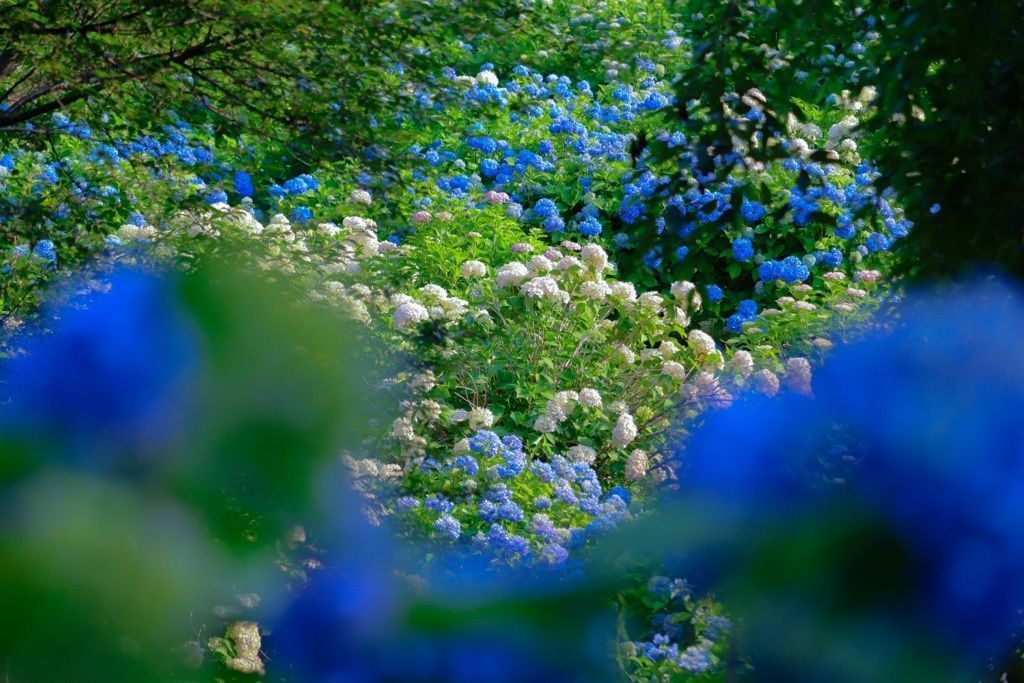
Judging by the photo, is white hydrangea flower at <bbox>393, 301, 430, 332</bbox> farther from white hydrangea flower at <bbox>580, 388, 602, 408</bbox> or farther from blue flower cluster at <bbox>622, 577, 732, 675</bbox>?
blue flower cluster at <bbox>622, 577, 732, 675</bbox>

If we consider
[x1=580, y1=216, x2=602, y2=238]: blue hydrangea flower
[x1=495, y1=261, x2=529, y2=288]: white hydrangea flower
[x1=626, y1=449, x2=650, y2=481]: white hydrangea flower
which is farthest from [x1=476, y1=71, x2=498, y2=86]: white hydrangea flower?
[x1=626, y1=449, x2=650, y2=481]: white hydrangea flower

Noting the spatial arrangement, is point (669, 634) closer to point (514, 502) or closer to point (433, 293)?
point (514, 502)

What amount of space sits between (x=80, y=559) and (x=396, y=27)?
10.9 feet

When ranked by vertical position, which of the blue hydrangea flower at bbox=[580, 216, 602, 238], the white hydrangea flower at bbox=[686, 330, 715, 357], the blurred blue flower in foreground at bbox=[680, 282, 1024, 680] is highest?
the blue hydrangea flower at bbox=[580, 216, 602, 238]

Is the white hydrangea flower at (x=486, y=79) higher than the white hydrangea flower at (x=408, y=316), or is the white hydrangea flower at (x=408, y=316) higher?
the white hydrangea flower at (x=486, y=79)

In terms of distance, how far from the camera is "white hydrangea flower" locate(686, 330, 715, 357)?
4.59 metres

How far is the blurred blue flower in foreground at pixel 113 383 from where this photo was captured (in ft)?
2.06

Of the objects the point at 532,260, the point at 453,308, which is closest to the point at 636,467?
the point at 453,308

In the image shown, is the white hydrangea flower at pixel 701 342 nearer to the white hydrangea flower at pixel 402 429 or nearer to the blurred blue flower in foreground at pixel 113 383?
the white hydrangea flower at pixel 402 429

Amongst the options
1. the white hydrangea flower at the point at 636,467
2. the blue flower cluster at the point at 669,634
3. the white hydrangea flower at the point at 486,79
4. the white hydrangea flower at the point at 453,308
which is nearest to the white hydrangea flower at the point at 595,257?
the white hydrangea flower at the point at 453,308

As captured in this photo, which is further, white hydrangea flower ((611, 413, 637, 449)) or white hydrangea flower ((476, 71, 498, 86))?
white hydrangea flower ((476, 71, 498, 86))

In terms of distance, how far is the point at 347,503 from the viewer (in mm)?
693

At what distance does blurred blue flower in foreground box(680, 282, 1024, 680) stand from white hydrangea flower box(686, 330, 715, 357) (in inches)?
152

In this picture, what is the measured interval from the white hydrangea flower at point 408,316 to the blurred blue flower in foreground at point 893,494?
341 cm
